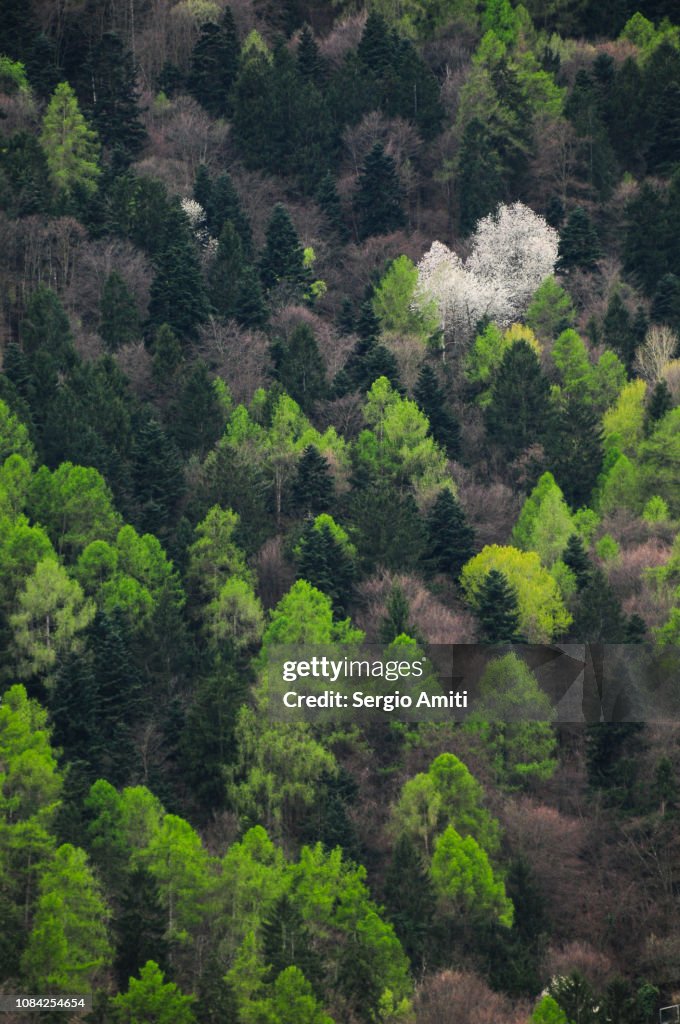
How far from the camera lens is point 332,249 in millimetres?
110688

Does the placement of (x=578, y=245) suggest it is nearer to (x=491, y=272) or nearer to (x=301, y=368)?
(x=491, y=272)

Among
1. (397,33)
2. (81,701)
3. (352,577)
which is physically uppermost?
(397,33)

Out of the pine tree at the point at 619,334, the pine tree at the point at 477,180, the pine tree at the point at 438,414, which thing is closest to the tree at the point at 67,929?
the pine tree at the point at 438,414

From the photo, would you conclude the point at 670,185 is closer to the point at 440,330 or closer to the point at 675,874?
the point at 440,330

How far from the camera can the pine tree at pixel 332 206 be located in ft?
367

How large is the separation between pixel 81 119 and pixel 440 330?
20.9 m

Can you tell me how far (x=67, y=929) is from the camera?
6103 centimetres

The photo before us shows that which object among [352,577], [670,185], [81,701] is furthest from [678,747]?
[670,185]

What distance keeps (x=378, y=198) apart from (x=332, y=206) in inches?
89.7

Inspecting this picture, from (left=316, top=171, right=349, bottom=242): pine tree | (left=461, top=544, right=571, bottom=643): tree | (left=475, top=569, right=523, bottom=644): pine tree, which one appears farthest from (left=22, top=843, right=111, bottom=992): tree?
(left=316, top=171, right=349, bottom=242): pine tree

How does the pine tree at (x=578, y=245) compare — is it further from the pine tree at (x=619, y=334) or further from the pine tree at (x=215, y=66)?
the pine tree at (x=215, y=66)

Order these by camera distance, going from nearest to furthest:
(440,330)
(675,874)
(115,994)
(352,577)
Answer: (115,994)
(675,874)
(352,577)
(440,330)

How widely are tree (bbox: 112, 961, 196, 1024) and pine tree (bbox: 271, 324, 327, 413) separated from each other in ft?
111

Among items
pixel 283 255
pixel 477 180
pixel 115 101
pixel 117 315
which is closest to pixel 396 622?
pixel 117 315
